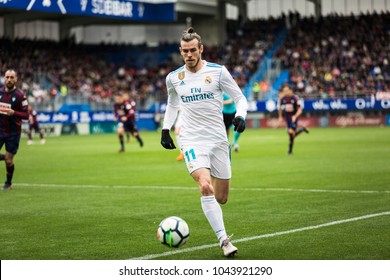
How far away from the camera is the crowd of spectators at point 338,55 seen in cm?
A: 5625

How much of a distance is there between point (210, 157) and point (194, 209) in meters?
4.04

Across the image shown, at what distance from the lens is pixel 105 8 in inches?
2281

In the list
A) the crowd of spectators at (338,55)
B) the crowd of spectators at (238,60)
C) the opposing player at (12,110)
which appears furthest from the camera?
the crowd of spectators at (338,55)

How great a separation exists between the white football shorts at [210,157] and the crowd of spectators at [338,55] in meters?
46.1

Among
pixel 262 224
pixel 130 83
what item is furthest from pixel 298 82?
pixel 262 224

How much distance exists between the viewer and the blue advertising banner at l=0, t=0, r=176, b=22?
51906 millimetres

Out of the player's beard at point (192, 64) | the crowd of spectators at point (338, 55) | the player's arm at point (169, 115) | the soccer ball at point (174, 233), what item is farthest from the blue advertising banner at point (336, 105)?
the soccer ball at point (174, 233)

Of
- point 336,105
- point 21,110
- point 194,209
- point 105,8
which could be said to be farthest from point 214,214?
point 105,8

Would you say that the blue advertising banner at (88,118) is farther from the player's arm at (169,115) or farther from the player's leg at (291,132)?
the player's arm at (169,115)

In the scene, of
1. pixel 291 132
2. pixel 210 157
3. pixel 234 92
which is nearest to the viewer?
pixel 210 157

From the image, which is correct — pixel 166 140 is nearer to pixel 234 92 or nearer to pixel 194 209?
pixel 234 92

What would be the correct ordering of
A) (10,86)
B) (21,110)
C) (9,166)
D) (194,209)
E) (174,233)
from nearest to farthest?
(174,233), (194,209), (10,86), (21,110), (9,166)

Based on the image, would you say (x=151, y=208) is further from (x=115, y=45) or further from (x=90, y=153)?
(x=115, y=45)

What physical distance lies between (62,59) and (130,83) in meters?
5.95
